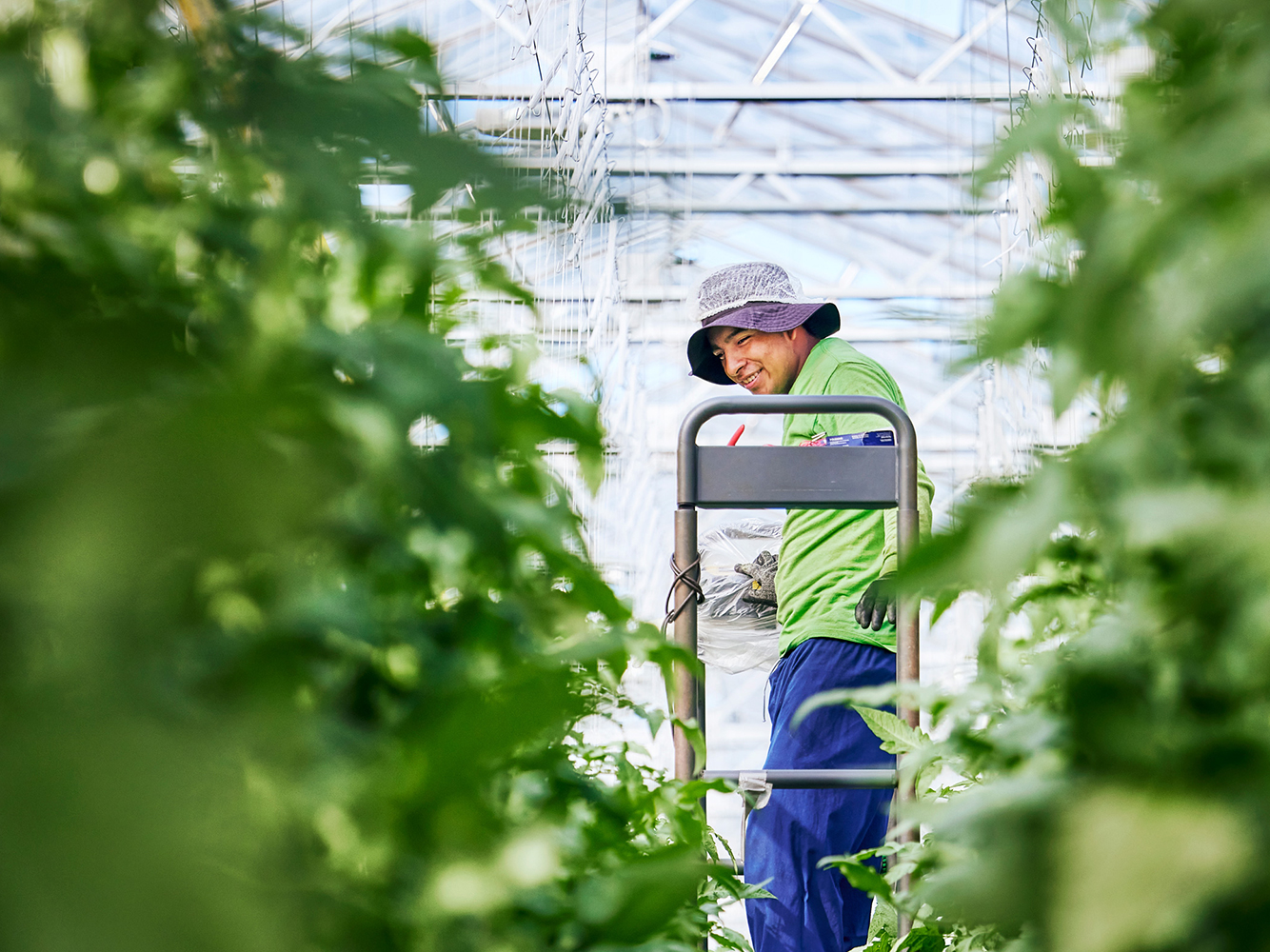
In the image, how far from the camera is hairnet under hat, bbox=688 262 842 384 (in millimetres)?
2041

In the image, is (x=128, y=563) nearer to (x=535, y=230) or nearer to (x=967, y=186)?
(x=535, y=230)

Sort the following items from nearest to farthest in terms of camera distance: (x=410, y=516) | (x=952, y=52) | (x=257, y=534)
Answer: (x=257, y=534), (x=410, y=516), (x=952, y=52)

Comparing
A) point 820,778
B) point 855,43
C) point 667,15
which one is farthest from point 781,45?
point 820,778

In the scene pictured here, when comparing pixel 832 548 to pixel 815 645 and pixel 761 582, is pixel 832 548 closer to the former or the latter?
pixel 815 645

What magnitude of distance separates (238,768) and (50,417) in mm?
64

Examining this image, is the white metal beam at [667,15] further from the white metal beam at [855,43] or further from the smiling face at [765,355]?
the smiling face at [765,355]

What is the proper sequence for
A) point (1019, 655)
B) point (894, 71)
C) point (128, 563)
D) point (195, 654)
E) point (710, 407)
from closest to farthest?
point (128, 563) < point (195, 654) < point (1019, 655) < point (710, 407) < point (894, 71)

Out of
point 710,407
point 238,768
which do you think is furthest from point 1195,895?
point 710,407

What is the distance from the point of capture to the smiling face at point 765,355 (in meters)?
2.12

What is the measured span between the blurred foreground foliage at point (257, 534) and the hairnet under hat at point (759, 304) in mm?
1622

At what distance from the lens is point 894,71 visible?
6.21 metres

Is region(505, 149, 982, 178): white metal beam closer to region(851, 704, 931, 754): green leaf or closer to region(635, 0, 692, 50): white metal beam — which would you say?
region(635, 0, 692, 50): white metal beam

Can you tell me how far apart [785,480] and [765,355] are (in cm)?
78

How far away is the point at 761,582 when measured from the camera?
7.09 feet
